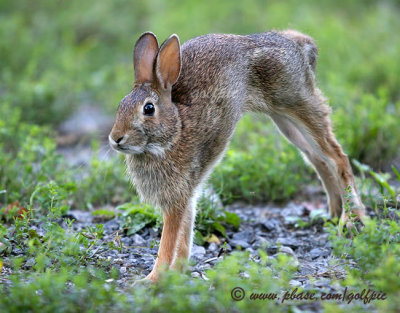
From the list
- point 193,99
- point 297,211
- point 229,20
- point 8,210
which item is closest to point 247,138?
point 297,211

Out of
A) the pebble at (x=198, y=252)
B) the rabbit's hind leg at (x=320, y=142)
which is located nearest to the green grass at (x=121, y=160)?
the pebble at (x=198, y=252)

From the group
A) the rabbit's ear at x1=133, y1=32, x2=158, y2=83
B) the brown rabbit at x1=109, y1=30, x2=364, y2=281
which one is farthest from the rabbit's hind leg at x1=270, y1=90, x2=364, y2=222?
the rabbit's ear at x1=133, y1=32, x2=158, y2=83

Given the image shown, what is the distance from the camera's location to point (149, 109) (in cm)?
488

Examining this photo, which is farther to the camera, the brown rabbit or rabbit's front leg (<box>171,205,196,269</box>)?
rabbit's front leg (<box>171,205,196,269</box>)

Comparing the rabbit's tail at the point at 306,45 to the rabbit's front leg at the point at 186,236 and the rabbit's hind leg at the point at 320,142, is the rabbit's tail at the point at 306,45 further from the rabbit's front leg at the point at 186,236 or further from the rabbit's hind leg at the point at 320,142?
the rabbit's front leg at the point at 186,236

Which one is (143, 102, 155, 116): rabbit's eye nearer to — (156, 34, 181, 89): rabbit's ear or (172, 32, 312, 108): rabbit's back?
(156, 34, 181, 89): rabbit's ear

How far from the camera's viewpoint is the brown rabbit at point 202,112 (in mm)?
4941

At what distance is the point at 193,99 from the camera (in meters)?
5.29

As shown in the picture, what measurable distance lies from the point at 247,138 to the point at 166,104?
2788 mm

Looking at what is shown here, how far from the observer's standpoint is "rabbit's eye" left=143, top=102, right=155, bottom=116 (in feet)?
15.9

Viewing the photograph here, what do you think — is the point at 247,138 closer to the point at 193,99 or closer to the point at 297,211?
the point at 297,211

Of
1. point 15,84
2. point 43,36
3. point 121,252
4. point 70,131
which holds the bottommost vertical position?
point 121,252

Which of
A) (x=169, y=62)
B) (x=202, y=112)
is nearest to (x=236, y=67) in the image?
(x=202, y=112)

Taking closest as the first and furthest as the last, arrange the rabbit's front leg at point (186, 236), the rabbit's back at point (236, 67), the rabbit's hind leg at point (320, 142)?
1. the rabbit's front leg at point (186, 236)
2. the rabbit's back at point (236, 67)
3. the rabbit's hind leg at point (320, 142)
